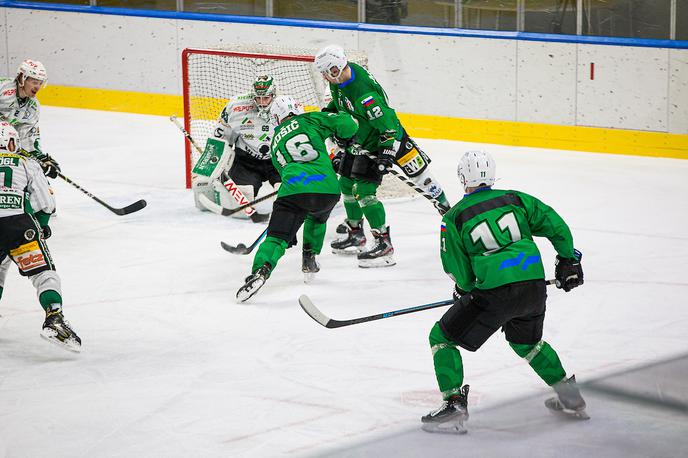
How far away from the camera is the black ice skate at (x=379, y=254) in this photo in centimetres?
600

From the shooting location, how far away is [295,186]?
5.43 m

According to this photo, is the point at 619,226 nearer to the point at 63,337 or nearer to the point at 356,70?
the point at 356,70

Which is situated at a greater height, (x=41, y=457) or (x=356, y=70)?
(x=356, y=70)

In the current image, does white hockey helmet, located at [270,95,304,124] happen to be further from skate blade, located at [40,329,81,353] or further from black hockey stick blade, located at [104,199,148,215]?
skate blade, located at [40,329,81,353]

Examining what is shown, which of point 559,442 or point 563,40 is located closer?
point 559,442

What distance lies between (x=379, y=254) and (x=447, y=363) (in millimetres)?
2286

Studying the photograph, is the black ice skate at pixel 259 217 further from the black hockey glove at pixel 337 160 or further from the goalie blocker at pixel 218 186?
the black hockey glove at pixel 337 160

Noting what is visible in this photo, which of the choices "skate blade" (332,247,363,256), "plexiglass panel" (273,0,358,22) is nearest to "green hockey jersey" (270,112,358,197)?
"skate blade" (332,247,363,256)

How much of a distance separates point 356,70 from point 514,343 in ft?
8.04

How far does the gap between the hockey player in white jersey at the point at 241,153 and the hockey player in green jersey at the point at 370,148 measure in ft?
3.19

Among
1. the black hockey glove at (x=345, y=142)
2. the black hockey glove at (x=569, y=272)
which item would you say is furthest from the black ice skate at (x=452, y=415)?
the black hockey glove at (x=345, y=142)

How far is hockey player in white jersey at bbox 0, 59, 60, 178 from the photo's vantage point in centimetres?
649

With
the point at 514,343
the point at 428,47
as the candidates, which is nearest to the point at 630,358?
the point at 514,343

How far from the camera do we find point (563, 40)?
28.2 feet
